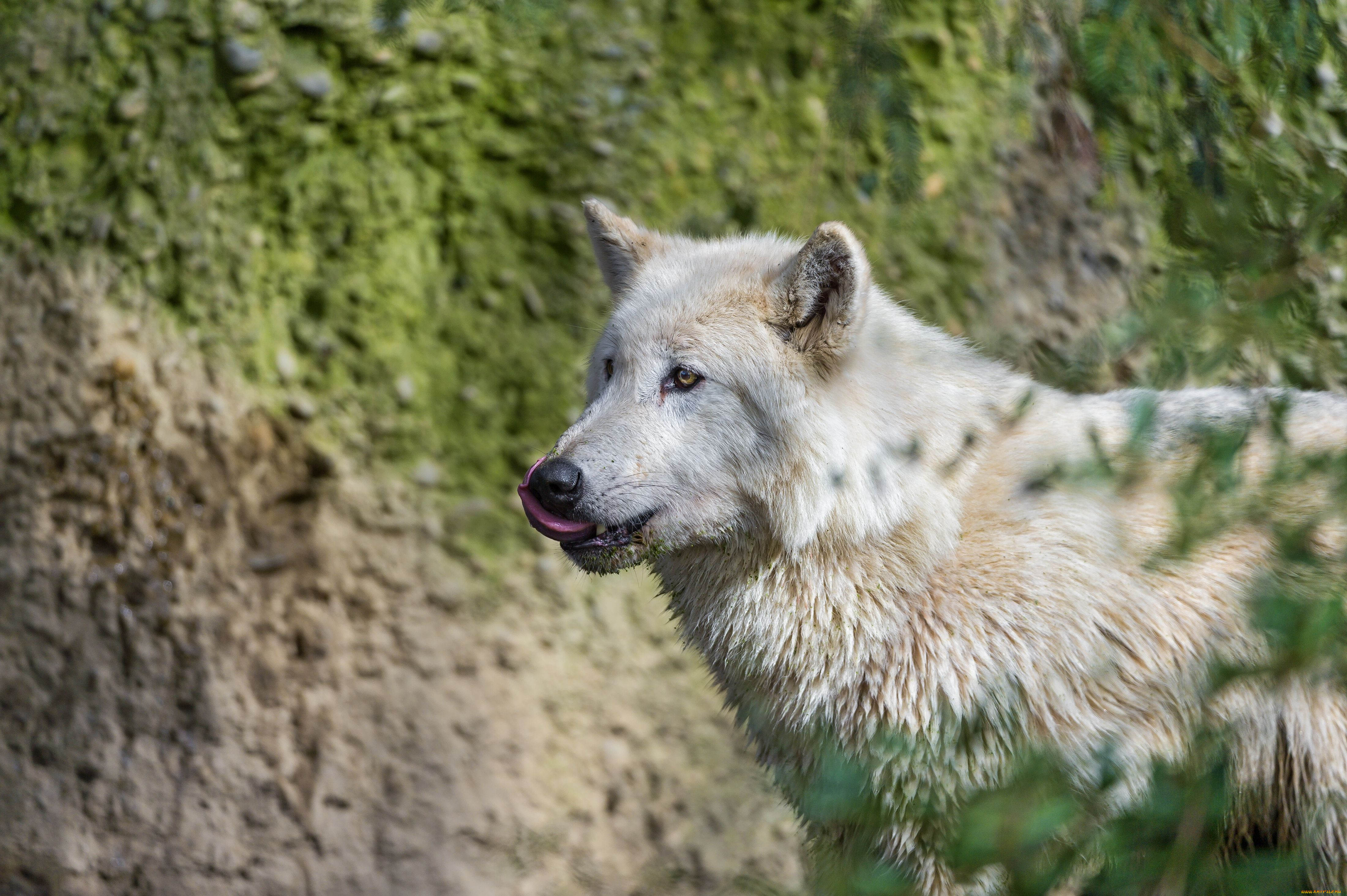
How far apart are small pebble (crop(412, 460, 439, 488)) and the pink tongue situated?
2424 mm

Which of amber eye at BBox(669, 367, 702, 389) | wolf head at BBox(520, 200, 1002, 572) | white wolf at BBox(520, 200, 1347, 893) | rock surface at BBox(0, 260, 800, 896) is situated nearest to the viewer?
white wolf at BBox(520, 200, 1347, 893)

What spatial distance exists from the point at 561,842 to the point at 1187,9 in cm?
420

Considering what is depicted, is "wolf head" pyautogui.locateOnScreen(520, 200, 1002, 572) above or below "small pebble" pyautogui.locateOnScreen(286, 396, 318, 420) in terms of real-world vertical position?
above

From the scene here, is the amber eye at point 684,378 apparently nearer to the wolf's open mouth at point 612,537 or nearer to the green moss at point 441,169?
the wolf's open mouth at point 612,537

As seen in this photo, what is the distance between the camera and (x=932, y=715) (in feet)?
9.39

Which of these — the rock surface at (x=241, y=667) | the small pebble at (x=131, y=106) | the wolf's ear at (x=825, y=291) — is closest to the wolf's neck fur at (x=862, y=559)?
the wolf's ear at (x=825, y=291)

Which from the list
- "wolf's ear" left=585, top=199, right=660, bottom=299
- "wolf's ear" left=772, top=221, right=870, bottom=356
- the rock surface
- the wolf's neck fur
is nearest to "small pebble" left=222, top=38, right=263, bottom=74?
the rock surface

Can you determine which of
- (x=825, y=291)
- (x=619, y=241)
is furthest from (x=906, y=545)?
(x=619, y=241)

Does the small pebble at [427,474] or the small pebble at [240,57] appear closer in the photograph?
the small pebble at [240,57]

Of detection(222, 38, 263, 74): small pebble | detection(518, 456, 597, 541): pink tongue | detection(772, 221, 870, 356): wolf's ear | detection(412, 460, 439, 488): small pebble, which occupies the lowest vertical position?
detection(412, 460, 439, 488): small pebble

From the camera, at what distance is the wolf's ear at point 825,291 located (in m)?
2.84

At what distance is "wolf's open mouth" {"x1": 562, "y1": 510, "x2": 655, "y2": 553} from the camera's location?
2.93 metres

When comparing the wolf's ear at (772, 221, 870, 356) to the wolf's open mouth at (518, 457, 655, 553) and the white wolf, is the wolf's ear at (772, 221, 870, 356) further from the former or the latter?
the wolf's open mouth at (518, 457, 655, 553)

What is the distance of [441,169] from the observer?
539 centimetres
